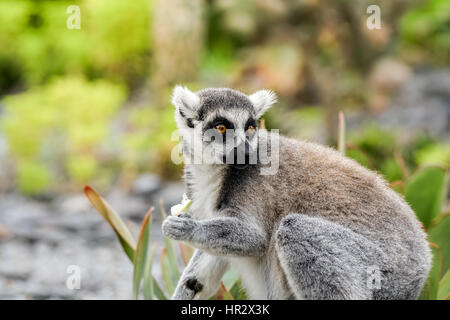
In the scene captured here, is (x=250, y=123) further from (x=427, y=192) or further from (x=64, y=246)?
(x=64, y=246)

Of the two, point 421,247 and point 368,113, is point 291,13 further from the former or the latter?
point 421,247

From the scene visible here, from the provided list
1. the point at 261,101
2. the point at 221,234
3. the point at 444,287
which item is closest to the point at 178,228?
the point at 221,234

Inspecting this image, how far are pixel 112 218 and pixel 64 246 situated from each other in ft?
12.6

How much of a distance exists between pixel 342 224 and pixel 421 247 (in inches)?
18.6

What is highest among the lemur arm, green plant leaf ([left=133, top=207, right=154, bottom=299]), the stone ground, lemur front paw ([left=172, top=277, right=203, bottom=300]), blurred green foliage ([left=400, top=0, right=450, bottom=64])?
blurred green foliage ([left=400, top=0, right=450, bottom=64])

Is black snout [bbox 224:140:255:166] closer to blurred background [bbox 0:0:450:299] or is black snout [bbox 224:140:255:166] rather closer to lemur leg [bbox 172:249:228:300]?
lemur leg [bbox 172:249:228:300]

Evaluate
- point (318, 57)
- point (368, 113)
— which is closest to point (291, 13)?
point (318, 57)

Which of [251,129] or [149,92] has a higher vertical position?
[251,129]

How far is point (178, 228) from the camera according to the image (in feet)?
9.98

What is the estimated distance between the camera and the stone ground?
5809mm

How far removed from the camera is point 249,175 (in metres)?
3.41

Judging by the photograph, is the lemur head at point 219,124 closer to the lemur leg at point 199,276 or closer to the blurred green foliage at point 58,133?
the lemur leg at point 199,276

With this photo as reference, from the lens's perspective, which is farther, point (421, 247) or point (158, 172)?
point (158, 172)

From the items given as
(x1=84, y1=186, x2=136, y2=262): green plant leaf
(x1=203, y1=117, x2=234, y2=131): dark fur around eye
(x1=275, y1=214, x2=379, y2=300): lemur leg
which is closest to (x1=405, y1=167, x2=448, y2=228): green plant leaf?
(x1=275, y1=214, x2=379, y2=300): lemur leg
